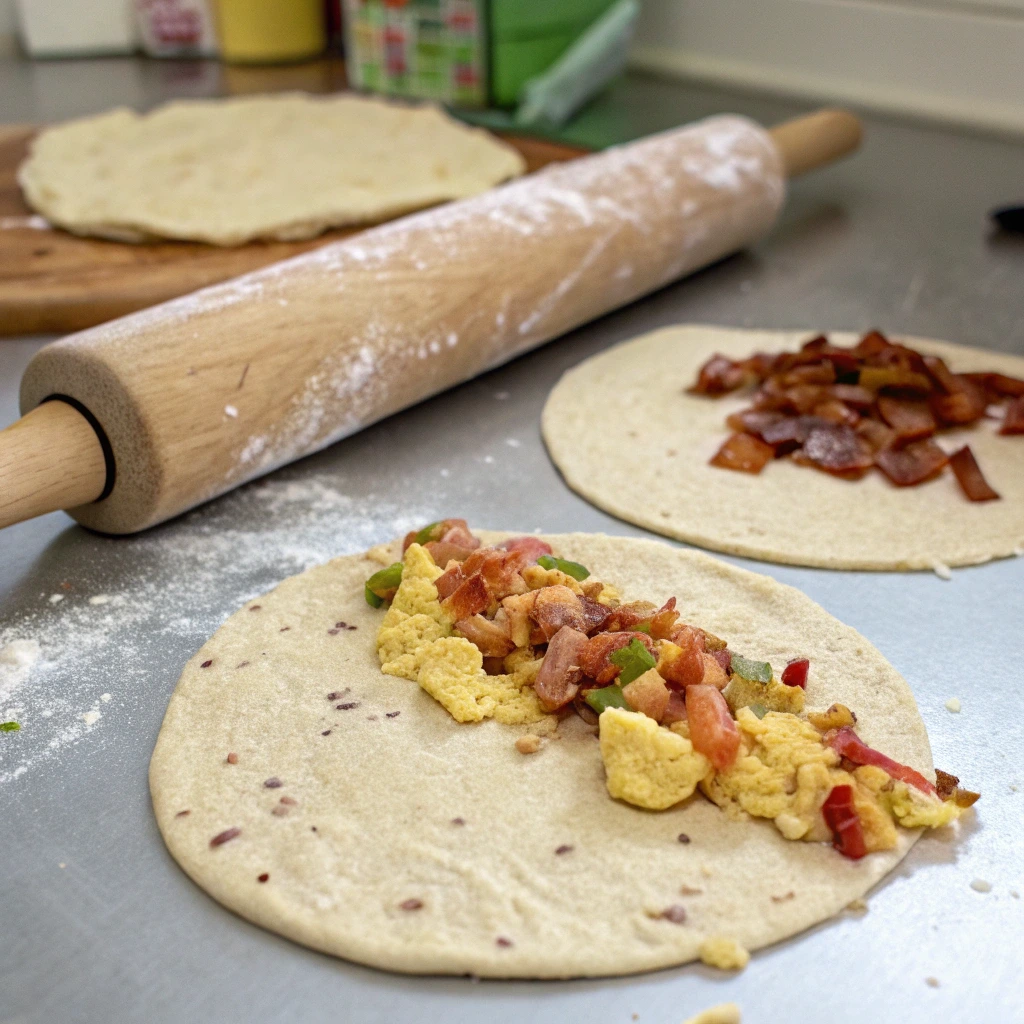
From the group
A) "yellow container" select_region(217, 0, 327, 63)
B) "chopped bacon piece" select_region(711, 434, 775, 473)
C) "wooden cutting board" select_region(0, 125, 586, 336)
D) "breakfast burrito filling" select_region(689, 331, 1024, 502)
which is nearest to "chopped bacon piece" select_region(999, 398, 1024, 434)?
"breakfast burrito filling" select_region(689, 331, 1024, 502)

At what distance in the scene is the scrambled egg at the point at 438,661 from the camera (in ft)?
5.22

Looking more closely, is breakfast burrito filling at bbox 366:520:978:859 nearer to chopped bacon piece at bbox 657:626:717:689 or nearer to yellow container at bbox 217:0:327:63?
chopped bacon piece at bbox 657:626:717:689

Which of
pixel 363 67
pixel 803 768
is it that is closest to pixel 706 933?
pixel 803 768

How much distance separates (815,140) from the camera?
3.53 metres

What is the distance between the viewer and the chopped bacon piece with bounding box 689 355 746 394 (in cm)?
250

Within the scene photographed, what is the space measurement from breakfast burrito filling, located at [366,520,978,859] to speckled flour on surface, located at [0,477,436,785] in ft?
0.82

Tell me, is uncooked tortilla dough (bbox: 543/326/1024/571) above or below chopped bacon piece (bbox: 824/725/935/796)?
below

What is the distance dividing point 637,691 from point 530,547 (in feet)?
1.35

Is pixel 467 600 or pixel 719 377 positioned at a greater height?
pixel 467 600

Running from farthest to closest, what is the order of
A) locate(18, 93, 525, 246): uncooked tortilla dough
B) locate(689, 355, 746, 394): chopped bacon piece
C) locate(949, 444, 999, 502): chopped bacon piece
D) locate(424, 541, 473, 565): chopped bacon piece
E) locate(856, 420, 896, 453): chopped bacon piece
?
locate(18, 93, 525, 246): uncooked tortilla dough < locate(689, 355, 746, 394): chopped bacon piece < locate(856, 420, 896, 453): chopped bacon piece < locate(949, 444, 999, 502): chopped bacon piece < locate(424, 541, 473, 565): chopped bacon piece

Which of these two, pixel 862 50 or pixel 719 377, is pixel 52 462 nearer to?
pixel 719 377

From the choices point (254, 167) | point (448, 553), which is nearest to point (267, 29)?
point (254, 167)

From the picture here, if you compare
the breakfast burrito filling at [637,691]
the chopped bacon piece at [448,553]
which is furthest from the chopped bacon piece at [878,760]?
the chopped bacon piece at [448,553]

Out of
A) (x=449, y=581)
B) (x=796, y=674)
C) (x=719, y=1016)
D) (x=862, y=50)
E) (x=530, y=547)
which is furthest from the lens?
(x=862, y=50)
